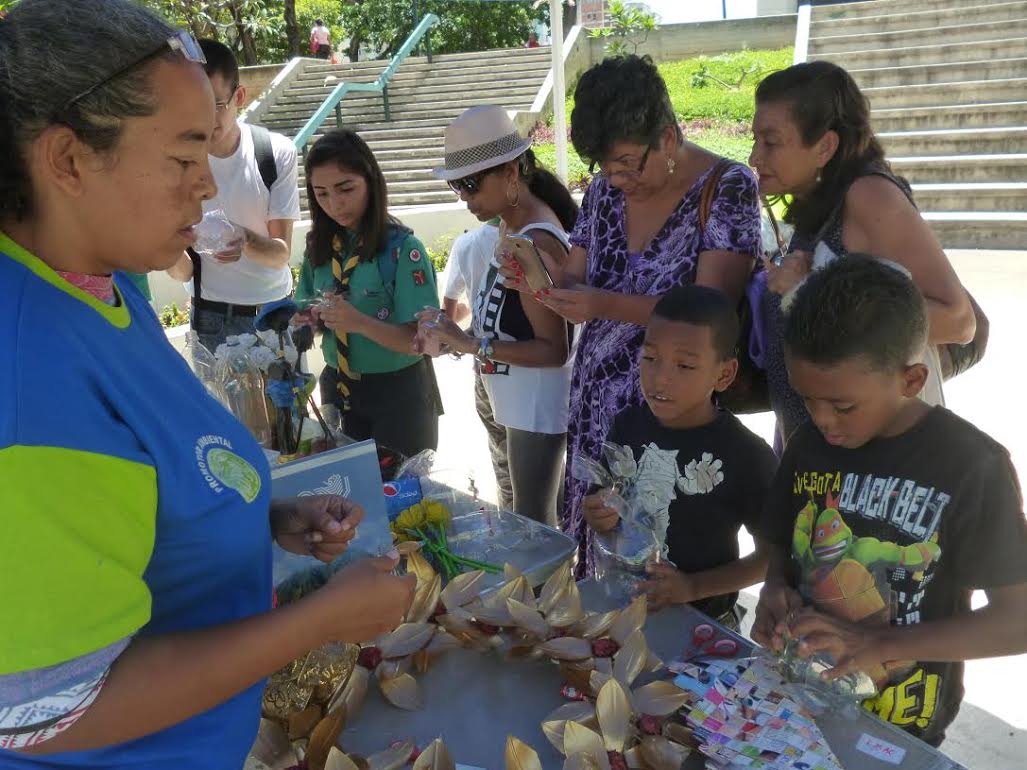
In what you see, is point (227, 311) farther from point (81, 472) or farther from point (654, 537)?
point (81, 472)

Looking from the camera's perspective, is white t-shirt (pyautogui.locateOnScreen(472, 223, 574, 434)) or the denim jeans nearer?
white t-shirt (pyautogui.locateOnScreen(472, 223, 574, 434))

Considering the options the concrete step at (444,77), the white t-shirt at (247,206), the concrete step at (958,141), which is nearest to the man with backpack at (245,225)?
the white t-shirt at (247,206)

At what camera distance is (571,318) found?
6.88 ft

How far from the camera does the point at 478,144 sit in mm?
2389

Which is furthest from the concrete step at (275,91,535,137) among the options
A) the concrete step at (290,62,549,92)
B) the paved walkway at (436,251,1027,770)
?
the paved walkway at (436,251,1027,770)

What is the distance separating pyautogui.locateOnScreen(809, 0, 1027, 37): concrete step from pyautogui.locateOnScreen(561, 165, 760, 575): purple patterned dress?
10738 millimetres

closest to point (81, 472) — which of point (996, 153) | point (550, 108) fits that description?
point (996, 153)

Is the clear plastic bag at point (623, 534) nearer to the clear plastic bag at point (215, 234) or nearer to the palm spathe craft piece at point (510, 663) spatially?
the palm spathe craft piece at point (510, 663)

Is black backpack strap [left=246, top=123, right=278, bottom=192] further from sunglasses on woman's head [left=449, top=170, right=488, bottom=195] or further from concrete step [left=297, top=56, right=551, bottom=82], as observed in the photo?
concrete step [left=297, top=56, right=551, bottom=82]

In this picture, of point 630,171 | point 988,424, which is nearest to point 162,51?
point 630,171

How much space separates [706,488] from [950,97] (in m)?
9.94

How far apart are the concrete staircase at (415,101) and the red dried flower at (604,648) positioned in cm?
1011

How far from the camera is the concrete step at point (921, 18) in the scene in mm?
10422

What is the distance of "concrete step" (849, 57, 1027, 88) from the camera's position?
375 inches
